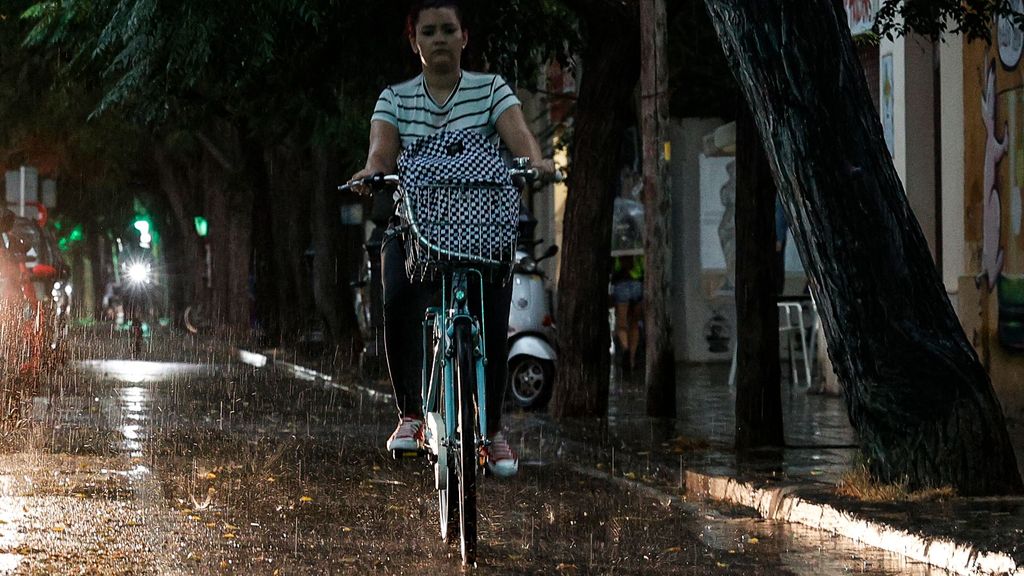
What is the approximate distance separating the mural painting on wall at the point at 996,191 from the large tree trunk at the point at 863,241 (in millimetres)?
5847

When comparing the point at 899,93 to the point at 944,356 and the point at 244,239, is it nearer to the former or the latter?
the point at 944,356

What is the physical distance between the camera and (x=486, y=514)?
29.2 ft

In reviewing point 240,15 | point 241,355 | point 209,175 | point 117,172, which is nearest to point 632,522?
point 240,15

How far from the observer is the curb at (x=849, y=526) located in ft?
23.5

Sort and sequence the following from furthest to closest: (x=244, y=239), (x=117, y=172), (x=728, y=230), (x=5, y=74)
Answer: (x=117, y=172) < (x=244, y=239) < (x=5, y=74) < (x=728, y=230)

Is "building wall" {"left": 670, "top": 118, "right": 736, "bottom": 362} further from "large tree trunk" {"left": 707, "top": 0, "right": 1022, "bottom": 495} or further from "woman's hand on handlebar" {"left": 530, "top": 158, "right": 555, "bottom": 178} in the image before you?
"woman's hand on handlebar" {"left": 530, "top": 158, "right": 555, "bottom": 178}

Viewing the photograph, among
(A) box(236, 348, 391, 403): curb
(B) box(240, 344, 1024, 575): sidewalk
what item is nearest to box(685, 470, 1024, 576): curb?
(B) box(240, 344, 1024, 575): sidewalk

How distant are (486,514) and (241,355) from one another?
66.2 ft

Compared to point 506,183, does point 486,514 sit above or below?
below

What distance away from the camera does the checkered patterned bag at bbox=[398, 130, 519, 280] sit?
7.07 metres

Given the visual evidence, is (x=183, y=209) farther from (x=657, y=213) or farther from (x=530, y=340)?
(x=657, y=213)

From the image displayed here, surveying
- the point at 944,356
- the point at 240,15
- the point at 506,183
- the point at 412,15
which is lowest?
the point at 944,356

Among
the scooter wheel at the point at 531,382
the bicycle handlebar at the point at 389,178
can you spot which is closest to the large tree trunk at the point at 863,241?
the bicycle handlebar at the point at 389,178

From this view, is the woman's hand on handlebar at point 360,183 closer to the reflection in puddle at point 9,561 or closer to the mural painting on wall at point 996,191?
the reflection in puddle at point 9,561
